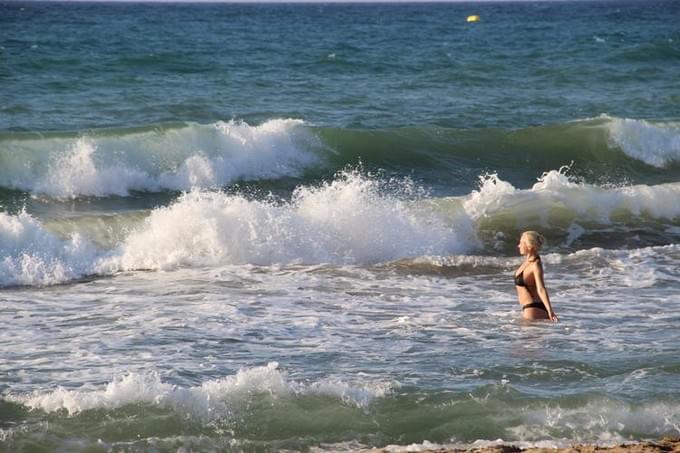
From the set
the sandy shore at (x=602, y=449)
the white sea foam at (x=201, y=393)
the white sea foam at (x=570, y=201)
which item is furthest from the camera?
the white sea foam at (x=570, y=201)

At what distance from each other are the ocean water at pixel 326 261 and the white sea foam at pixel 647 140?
56 mm

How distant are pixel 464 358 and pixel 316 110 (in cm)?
1484

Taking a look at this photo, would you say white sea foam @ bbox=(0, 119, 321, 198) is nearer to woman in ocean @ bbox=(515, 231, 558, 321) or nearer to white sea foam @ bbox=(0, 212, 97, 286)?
white sea foam @ bbox=(0, 212, 97, 286)

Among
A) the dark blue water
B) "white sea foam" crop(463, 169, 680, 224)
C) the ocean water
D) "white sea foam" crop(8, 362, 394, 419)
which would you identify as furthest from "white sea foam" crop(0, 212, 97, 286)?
the dark blue water

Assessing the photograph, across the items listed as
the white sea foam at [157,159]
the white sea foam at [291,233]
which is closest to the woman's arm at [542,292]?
the white sea foam at [291,233]

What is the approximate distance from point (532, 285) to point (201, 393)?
11.7ft

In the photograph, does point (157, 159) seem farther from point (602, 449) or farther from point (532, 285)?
point (602, 449)

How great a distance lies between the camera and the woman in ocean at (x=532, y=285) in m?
10.1

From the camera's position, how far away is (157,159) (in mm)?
17797

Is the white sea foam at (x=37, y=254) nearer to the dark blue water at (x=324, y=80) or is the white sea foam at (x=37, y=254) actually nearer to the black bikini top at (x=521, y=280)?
the black bikini top at (x=521, y=280)

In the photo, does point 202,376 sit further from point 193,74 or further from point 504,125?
point 193,74

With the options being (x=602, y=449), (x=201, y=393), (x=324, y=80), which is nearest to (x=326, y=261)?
(x=201, y=393)

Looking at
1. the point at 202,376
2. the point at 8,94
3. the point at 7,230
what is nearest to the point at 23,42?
the point at 8,94

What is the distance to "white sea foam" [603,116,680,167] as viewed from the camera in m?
20.7
